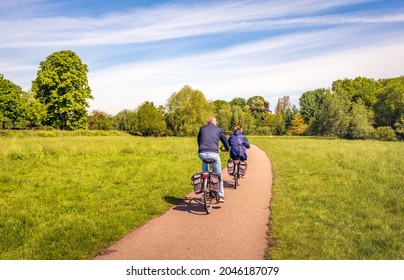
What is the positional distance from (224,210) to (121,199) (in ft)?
10.4

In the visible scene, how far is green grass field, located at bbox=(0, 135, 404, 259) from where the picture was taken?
5422mm

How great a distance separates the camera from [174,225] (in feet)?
21.1

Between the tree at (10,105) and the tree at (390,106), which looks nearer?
the tree at (10,105)

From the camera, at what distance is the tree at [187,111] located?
56094mm

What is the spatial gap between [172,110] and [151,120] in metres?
5.88

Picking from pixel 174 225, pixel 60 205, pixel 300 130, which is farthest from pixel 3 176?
pixel 300 130

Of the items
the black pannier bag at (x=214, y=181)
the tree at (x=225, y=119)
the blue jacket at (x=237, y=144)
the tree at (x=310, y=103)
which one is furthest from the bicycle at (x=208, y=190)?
the tree at (x=310, y=103)

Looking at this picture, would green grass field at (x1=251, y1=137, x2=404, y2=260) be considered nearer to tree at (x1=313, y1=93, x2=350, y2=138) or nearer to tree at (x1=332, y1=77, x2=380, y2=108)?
tree at (x1=313, y1=93, x2=350, y2=138)

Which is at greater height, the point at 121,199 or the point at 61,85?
the point at 61,85

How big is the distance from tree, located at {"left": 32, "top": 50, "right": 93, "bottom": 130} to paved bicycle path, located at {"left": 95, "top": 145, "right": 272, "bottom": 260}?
135 feet

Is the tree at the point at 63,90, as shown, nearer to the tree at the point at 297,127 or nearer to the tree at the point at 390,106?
the tree at the point at 390,106

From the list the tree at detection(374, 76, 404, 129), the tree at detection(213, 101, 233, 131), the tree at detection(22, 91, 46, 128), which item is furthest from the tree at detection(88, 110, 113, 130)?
the tree at detection(374, 76, 404, 129)

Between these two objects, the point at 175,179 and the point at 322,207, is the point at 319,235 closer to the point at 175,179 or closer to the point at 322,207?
the point at 322,207

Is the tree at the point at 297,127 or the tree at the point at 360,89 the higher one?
the tree at the point at 360,89
